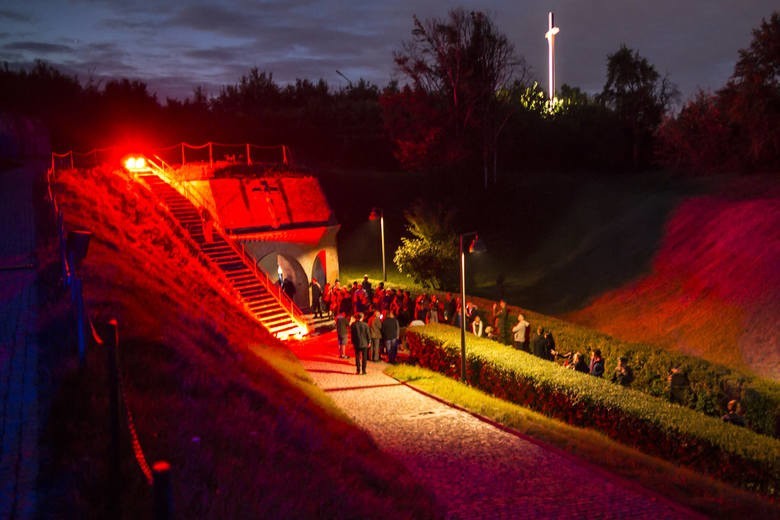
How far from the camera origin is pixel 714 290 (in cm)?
2153

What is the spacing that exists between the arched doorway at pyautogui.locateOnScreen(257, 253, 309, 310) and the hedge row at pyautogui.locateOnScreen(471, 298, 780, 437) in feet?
45.1

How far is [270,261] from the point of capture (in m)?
29.1

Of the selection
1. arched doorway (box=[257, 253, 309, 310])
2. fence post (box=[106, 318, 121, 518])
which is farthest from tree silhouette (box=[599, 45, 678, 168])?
fence post (box=[106, 318, 121, 518])

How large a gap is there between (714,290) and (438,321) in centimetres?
842

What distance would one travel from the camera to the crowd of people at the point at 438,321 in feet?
49.2

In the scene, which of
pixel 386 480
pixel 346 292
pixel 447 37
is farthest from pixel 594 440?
pixel 447 37

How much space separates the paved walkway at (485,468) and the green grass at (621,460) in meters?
0.23

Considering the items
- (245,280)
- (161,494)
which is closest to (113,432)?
(161,494)

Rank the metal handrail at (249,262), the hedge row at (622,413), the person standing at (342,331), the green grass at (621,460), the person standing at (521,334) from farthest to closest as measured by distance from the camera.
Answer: the metal handrail at (249,262)
the person standing at (342,331)
the person standing at (521,334)
the hedge row at (622,413)
the green grass at (621,460)

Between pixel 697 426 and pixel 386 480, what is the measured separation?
217 inches

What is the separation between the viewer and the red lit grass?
625 centimetres

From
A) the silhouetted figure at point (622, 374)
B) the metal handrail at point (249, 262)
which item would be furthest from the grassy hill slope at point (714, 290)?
the metal handrail at point (249, 262)

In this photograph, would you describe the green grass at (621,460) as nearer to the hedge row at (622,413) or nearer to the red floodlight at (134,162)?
the hedge row at (622,413)

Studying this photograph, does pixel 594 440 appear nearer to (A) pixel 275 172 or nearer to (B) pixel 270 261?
(B) pixel 270 261
